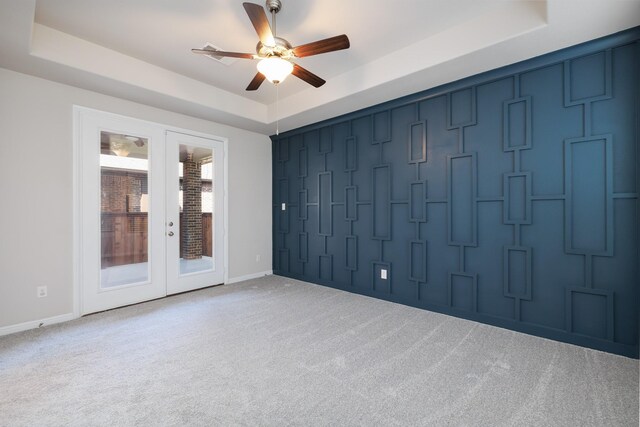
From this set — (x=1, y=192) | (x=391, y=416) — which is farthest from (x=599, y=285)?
(x=1, y=192)

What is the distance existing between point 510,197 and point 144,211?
14.1 ft

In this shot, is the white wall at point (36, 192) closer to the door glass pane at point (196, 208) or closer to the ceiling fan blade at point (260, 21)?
the door glass pane at point (196, 208)

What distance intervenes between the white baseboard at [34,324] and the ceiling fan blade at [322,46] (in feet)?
12.0

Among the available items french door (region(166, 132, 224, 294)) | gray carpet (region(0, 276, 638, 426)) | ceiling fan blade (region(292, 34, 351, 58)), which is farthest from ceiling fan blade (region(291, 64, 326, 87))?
gray carpet (region(0, 276, 638, 426))

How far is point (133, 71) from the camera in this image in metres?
3.20

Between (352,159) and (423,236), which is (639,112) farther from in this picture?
(352,159)

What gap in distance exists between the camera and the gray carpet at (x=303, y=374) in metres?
1.68

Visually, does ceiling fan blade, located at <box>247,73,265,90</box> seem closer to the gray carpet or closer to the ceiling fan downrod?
the ceiling fan downrod

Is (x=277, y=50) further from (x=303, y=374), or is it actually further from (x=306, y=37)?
(x=303, y=374)

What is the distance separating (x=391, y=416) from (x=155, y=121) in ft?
13.8

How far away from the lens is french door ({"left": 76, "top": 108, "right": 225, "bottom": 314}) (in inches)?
132

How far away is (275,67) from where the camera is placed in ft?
7.79

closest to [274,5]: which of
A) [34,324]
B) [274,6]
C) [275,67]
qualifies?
[274,6]

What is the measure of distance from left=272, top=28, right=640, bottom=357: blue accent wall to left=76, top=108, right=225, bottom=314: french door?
79.4 inches
